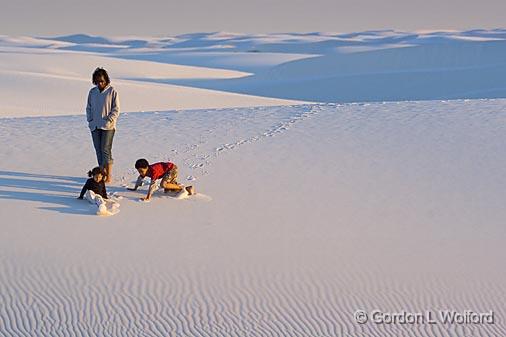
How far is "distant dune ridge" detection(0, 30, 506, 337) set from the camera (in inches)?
212

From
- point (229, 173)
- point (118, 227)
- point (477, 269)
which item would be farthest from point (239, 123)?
point (477, 269)

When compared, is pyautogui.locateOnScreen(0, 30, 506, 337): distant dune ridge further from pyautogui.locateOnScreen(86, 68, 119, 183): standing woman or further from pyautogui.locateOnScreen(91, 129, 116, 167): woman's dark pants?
pyautogui.locateOnScreen(86, 68, 119, 183): standing woman

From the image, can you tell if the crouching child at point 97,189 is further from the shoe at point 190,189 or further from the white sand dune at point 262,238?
the shoe at point 190,189

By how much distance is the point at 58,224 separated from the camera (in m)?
6.94

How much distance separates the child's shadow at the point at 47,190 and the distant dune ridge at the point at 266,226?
0.03 meters

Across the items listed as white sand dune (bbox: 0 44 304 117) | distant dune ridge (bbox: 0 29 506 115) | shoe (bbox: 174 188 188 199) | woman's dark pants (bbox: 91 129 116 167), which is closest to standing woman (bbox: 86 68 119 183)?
woman's dark pants (bbox: 91 129 116 167)

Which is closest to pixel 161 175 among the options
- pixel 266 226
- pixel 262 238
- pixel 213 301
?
pixel 266 226

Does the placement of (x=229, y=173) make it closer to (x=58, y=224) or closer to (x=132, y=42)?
(x=58, y=224)

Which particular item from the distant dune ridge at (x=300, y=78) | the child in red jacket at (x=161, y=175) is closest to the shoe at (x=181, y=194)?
the child in red jacket at (x=161, y=175)

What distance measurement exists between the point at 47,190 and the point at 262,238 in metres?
2.55

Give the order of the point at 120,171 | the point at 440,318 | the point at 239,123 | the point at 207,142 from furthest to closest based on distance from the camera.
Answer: the point at 239,123
the point at 207,142
the point at 120,171
the point at 440,318

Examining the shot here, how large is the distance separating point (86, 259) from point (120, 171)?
9.64ft

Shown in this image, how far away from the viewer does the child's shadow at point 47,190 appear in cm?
741

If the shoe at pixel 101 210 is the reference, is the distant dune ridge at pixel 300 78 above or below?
above
